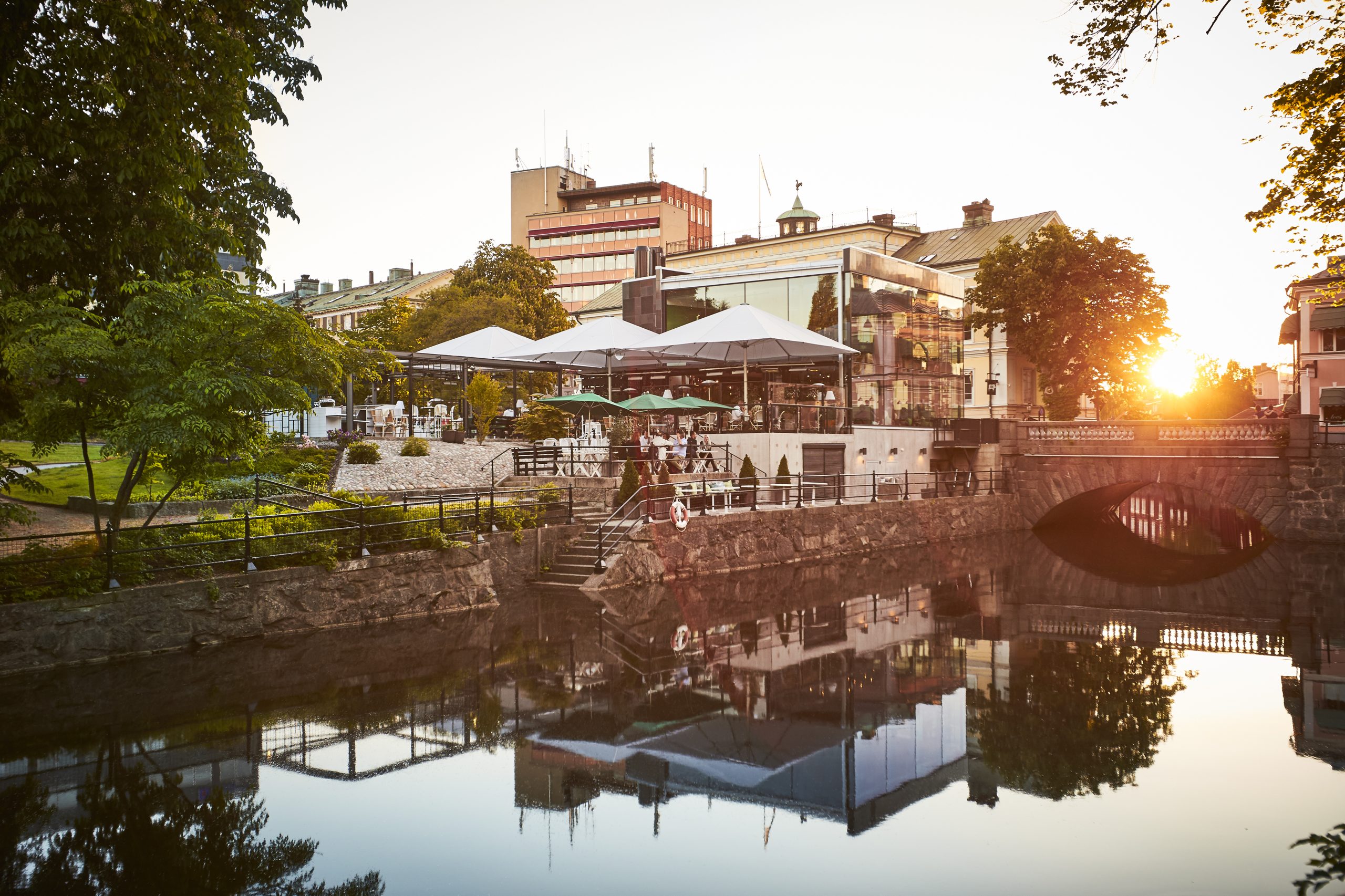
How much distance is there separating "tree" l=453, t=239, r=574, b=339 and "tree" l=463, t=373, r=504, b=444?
2175cm

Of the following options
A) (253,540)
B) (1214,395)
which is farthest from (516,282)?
(1214,395)

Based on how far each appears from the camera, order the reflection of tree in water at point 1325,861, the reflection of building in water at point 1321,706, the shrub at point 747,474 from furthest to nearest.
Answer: the shrub at point 747,474 < the reflection of building in water at point 1321,706 < the reflection of tree in water at point 1325,861

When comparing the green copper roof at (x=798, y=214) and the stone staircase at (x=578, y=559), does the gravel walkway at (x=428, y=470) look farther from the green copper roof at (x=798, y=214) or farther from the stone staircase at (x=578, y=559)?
the green copper roof at (x=798, y=214)

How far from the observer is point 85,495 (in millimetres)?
21016

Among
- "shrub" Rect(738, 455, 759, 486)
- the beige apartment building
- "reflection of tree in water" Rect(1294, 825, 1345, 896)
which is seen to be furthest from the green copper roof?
"reflection of tree in water" Rect(1294, 825, 1345, 896)

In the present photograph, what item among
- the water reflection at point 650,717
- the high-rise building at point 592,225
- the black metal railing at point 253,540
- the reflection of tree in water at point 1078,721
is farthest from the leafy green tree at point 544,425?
the high-rise building at point 592,225

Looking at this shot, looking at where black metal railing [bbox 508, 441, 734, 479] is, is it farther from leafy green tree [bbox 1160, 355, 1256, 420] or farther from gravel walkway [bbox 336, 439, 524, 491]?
leafy green tree [bbox 1160, 355, 1256, 420]

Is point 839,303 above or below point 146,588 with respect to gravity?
above

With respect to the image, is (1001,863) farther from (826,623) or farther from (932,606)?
(932,606)

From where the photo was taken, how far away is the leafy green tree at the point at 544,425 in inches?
1093

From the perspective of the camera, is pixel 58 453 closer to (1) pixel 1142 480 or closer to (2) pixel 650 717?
(2) pixel 650 717

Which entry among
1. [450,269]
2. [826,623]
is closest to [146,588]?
[826,623]

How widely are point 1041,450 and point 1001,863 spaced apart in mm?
31150

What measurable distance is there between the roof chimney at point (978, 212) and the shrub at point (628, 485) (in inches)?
1781
